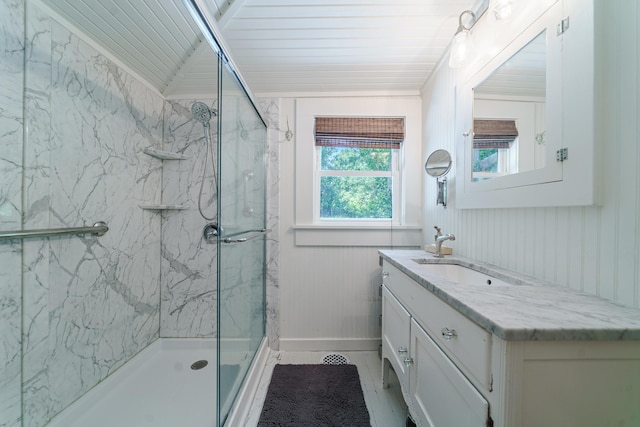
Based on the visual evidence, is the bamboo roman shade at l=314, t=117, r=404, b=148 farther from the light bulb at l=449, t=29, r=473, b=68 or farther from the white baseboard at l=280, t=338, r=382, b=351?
the white baseboard at l=280, t=338, r=382, b=351

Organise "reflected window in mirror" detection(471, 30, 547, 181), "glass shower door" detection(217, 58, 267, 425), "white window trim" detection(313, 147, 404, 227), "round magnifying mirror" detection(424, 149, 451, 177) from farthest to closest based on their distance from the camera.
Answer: "white window trim" detection(313, 147, 404, 227) → "round magnifying mirror" detection(424, 149, 451, 177) → "glass shower door" detection(217, 58, 267, 425) → "reflected window in mirror" detection(471, 30, 547, 181)

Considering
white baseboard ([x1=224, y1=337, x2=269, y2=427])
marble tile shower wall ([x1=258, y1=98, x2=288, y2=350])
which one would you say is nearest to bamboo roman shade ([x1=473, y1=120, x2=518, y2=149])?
marble tile shower wall ([x1=258, y1=98, x2=288, y2=350])

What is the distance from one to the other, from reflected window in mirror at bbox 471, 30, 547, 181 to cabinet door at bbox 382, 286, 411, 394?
800mm

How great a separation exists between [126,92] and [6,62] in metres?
0.53

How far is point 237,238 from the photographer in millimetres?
1244

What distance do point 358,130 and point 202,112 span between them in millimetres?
1223

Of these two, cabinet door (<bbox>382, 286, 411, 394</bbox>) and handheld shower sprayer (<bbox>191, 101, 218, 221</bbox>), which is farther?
handheld shower sprayer (<bbox>191, 101, 218, 221</bbox>)

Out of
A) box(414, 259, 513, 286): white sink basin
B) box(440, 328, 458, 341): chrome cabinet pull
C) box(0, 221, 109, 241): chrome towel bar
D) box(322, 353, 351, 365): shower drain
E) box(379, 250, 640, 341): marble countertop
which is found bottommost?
box(322, 353, 351, 365): shower drain

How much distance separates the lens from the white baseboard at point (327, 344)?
69.7 inches

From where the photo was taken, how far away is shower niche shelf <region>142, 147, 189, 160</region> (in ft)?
5.03

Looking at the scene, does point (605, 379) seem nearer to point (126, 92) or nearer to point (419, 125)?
point (419, 125)

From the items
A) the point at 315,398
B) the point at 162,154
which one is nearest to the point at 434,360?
the point at 315,398

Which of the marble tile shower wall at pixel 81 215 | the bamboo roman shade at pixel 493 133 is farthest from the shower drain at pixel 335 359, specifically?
the bamboo roman shade at pixel 493 133

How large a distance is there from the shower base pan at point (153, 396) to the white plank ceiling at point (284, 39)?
1.97m
